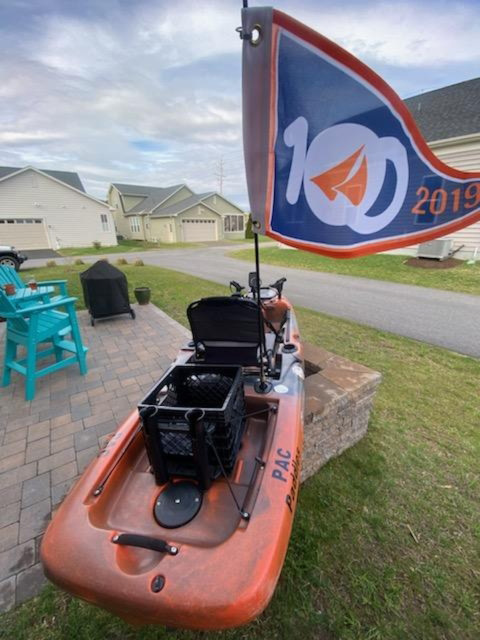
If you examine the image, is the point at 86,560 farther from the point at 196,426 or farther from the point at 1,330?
the point at 1,330

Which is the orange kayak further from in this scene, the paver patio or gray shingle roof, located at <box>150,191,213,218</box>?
gray shingle roof, located at <box>150,191,213,218</box>

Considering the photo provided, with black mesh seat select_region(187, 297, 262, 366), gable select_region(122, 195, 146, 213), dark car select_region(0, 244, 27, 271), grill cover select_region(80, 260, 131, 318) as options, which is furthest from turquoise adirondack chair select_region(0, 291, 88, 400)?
gable select_region(122, 195, 146, 213)

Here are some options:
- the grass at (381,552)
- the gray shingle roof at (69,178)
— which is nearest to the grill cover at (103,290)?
the grass at (381,552)

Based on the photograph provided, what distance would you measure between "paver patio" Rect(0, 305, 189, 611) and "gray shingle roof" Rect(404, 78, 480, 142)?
12.3 metres

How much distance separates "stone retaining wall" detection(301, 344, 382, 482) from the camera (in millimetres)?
2049

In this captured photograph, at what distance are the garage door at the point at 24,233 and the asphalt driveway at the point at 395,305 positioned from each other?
15.5 meters

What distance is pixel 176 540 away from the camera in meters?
1.11

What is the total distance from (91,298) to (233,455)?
4.82 metres

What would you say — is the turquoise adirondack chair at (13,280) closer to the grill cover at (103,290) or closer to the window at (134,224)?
the grill cover at (103,290)

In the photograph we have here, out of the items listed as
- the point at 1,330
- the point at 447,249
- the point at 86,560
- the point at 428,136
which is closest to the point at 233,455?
the point at 86,560

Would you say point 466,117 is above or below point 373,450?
above

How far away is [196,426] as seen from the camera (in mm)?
1175

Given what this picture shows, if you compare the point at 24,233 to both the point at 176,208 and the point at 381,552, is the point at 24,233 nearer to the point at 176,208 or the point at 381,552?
the point at 176,208

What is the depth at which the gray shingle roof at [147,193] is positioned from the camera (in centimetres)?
2841
